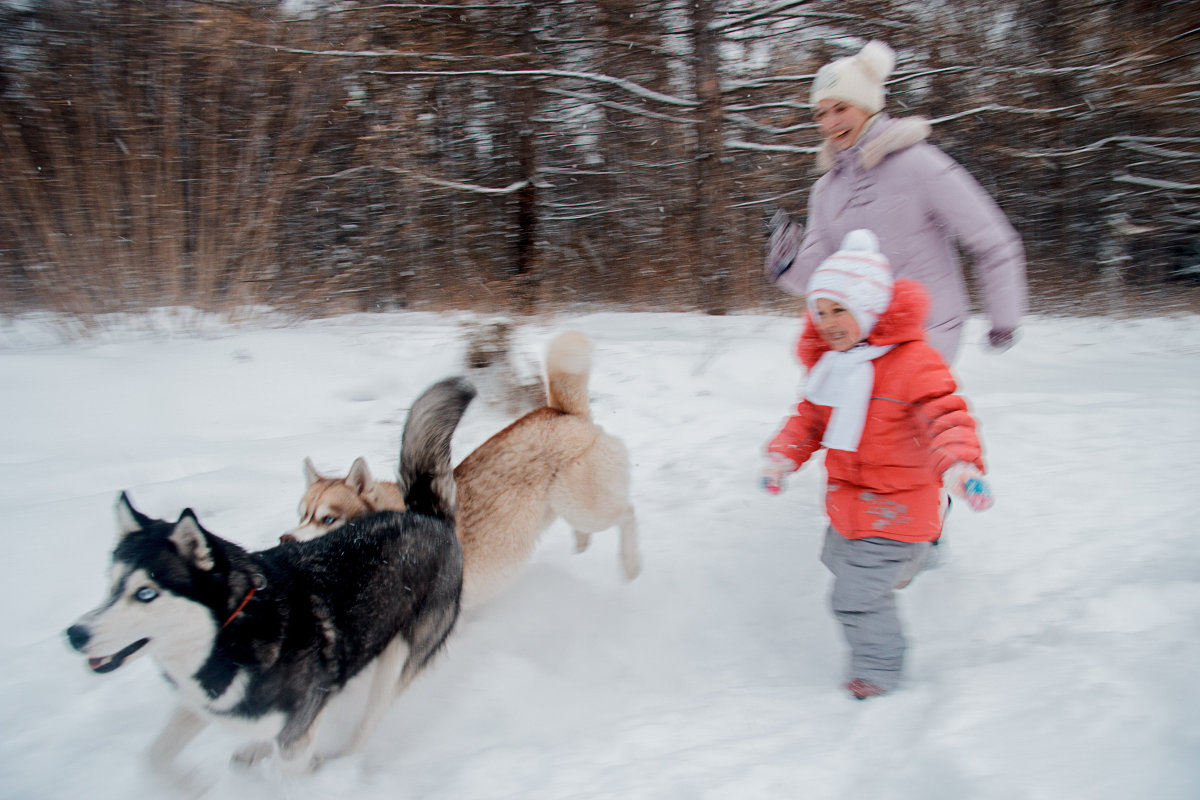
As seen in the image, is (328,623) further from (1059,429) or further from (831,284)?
(1059,429)

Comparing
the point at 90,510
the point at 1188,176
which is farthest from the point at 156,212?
the point at 1188,176

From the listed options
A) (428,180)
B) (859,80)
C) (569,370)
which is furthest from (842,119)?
(428,180)

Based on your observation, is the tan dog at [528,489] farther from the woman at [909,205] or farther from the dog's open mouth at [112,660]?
the woman at [909,205]

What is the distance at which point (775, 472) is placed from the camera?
2471 mm

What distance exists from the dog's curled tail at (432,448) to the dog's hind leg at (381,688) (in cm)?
52

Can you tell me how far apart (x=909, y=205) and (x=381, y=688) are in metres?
2.60

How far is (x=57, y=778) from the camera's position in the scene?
1997mm

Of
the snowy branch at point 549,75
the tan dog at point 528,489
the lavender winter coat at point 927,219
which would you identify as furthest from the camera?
the snowy branch at point 549,75

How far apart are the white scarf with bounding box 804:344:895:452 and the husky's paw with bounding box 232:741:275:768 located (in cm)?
205

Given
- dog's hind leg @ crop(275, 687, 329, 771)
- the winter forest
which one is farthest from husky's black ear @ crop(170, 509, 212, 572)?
the winter forest

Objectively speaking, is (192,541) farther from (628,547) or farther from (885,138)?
(885,138)

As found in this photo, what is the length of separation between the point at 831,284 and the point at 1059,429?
3393 mm

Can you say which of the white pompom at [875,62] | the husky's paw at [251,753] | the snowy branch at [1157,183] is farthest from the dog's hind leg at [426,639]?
the snowy branch at [1157,183]

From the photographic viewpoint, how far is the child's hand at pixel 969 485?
183cm
